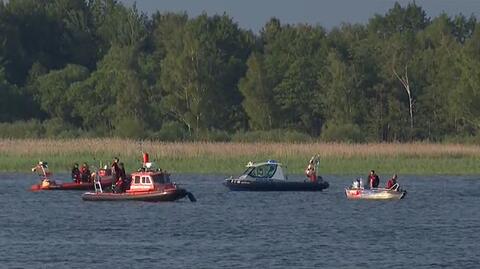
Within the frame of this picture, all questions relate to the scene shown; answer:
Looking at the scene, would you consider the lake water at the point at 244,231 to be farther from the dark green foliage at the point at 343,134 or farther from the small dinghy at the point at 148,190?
the dark green foliage at the point at 343,134

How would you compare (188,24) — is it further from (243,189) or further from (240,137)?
(243,189)

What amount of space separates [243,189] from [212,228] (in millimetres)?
16346

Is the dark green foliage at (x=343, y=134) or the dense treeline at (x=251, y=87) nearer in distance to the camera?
the dark green foliage at (x=343, y=134)

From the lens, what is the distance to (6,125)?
8994cm

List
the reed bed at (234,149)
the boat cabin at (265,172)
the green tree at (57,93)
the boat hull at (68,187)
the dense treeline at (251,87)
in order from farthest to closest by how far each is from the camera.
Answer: the green tree at (57,93), the dense treeline at (251,87), the reed bed at (234,149), the boat cabin at (265,172), the boat hull at (68,187)

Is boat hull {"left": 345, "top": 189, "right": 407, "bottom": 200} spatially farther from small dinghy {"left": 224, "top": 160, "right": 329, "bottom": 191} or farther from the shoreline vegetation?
the shoreline vegetation

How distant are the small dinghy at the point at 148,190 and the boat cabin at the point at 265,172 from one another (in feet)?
25.8

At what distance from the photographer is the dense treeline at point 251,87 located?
96500mm

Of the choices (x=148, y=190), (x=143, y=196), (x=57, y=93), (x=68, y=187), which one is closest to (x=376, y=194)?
(x=148, y=190)

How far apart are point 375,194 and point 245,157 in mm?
18390

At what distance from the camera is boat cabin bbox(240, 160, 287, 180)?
6220 centimetres

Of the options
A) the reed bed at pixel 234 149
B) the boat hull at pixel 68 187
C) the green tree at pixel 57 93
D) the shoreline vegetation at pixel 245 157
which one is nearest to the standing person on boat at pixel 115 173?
the boat hull at pixel 68 187

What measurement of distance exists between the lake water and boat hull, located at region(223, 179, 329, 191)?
0.43 meters

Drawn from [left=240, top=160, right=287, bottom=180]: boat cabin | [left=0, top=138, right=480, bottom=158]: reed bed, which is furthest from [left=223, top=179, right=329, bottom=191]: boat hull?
[left=0, top=138, right=480, bottom=158]: reed bed
